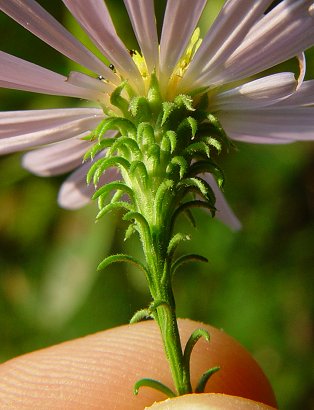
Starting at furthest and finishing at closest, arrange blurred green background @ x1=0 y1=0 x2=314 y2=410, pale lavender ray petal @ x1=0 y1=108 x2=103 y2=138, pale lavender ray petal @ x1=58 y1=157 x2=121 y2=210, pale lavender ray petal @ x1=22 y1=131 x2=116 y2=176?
blurred green background @ x1=0 y1=0 x2=314 y2=410
pale lavender ray petal @ x1=58 y1=157 x2=121 y2=210
pale lavender ray petal @ x1=22 y1=131 x2=116 y2=176
pale lavender ray petal @ x1=0 y1=108 x2=103 y2=138

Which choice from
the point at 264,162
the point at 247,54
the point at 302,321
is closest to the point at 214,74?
the point at 247,54

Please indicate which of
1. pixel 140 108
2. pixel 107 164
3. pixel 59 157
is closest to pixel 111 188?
pixel 107 164

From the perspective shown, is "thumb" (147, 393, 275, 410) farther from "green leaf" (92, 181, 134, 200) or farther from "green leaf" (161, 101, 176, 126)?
"green leaf" (161, 101, 176, 126)

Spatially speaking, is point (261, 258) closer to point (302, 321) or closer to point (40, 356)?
point (302, 321)

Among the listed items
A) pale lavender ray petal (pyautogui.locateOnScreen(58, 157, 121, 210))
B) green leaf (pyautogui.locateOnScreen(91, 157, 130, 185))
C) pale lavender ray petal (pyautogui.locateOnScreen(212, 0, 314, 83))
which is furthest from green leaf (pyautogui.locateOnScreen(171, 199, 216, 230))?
pale lavender ray petal (pyautogui.locateOnScreen(58, 157, 121, 210))

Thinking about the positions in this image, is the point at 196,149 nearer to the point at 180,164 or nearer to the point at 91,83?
the point at 180,164

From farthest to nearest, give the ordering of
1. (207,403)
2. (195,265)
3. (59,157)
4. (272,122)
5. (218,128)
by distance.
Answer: (195,265), (59,157), (272,122), (218,128), (207,403)
